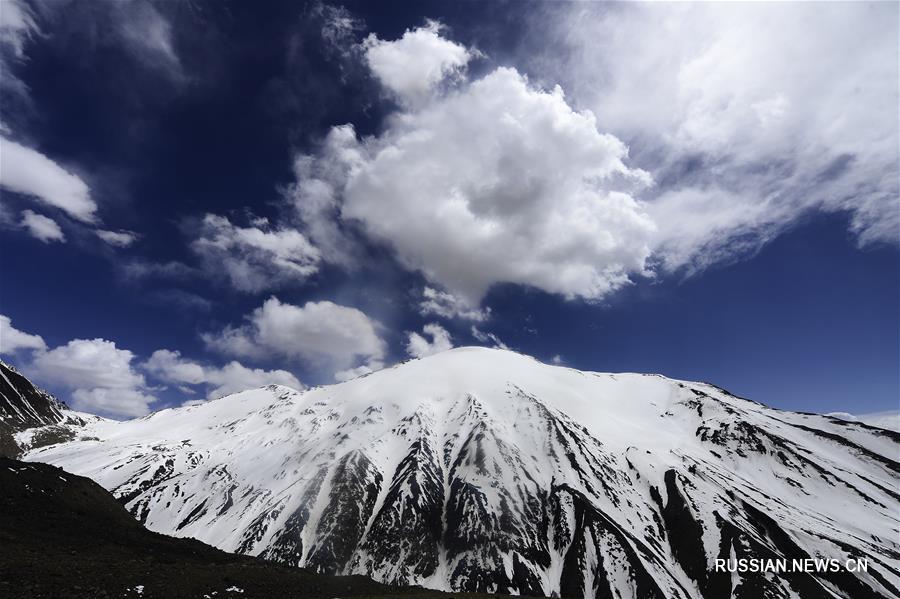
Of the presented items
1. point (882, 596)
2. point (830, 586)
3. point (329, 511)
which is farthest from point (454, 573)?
point (882, 596)

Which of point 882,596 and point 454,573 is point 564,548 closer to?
point 454,573

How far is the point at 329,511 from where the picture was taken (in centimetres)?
19488

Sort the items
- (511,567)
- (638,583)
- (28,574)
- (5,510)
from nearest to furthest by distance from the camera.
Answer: (28,574), (5,510), (638,583), (511,567)

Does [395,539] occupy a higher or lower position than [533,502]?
lower

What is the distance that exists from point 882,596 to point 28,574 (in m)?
211

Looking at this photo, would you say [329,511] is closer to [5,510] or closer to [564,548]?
[564,548]

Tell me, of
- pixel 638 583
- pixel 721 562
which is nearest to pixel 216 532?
pixel 638 583

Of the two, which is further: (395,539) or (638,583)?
(395,539)

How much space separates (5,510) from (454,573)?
141 meters

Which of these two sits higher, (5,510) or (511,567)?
(511,567)

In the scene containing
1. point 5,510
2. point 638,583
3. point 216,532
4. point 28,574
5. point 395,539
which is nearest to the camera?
point 28,574

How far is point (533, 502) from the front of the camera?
196 m

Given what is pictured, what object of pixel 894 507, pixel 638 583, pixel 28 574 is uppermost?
pixel 894 507

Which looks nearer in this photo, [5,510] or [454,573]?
[5,510]
